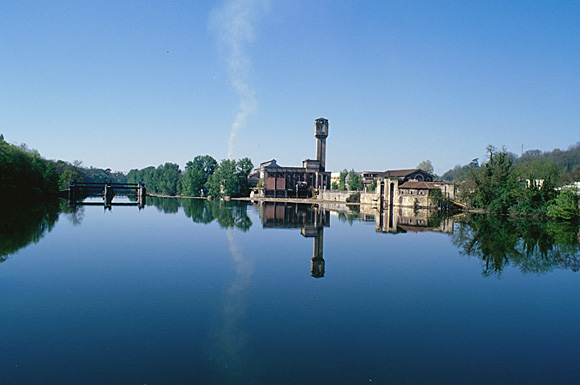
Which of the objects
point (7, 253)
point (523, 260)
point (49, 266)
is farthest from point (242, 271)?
point (523, 260)

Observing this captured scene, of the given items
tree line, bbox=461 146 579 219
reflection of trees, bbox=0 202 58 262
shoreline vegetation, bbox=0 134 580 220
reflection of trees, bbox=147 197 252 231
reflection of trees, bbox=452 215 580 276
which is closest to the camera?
reflection of trees, bbox=0 202 58 262

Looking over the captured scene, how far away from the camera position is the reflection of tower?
1435 centimetres

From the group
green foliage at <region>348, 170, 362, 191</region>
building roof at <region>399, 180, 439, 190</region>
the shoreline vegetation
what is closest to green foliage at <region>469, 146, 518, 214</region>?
the shoreline vegetation

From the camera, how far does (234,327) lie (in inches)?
335

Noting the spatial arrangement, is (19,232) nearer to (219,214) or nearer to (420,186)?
(219,214)

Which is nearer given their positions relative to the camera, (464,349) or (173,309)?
(464,349)

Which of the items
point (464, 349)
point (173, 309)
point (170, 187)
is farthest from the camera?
point (170, 187)

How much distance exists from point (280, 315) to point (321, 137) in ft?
266

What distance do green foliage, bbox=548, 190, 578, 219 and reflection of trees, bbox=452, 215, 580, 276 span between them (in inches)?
426

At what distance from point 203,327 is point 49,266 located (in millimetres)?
8569

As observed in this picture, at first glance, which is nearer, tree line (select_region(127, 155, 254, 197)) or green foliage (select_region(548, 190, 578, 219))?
green foliage (select_region(548, 190, 578, 219))

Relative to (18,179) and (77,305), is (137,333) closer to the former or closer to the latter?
(77,305)

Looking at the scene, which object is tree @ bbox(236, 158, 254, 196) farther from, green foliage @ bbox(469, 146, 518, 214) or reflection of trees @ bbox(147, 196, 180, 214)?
green foliage @ bbox(469, 146, 518, 214)

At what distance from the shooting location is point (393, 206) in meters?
61.6
